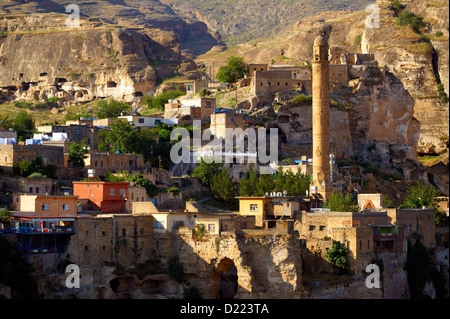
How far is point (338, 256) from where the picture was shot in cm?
5641

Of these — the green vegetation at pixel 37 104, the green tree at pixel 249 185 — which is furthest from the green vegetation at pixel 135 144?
the green vegetation at pixel 37 104

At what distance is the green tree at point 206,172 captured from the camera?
7225cm

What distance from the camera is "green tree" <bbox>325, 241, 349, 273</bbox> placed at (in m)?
56.3

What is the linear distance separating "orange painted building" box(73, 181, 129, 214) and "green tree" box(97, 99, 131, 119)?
3062cm

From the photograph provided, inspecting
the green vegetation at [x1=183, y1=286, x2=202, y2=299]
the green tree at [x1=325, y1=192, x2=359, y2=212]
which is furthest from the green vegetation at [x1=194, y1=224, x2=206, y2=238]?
the green tree at [x1=325, y1=192, x2=359, y2=212]

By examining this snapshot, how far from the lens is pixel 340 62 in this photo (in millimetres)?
98062

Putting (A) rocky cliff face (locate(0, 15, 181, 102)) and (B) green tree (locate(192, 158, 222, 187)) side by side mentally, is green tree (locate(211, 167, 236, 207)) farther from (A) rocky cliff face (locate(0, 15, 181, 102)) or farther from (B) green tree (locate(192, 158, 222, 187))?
(A) rocky cliff face (locate(0, 15, 181, 102))

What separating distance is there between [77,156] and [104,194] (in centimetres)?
1049

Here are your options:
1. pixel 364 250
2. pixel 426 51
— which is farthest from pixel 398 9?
pixel 364 250

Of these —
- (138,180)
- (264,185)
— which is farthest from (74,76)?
(138,180)

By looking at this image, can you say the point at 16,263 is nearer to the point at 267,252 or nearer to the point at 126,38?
the point at 267,252

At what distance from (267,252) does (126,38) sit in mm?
59863

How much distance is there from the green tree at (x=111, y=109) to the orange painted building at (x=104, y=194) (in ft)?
100

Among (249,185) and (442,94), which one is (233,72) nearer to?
(442,94)
